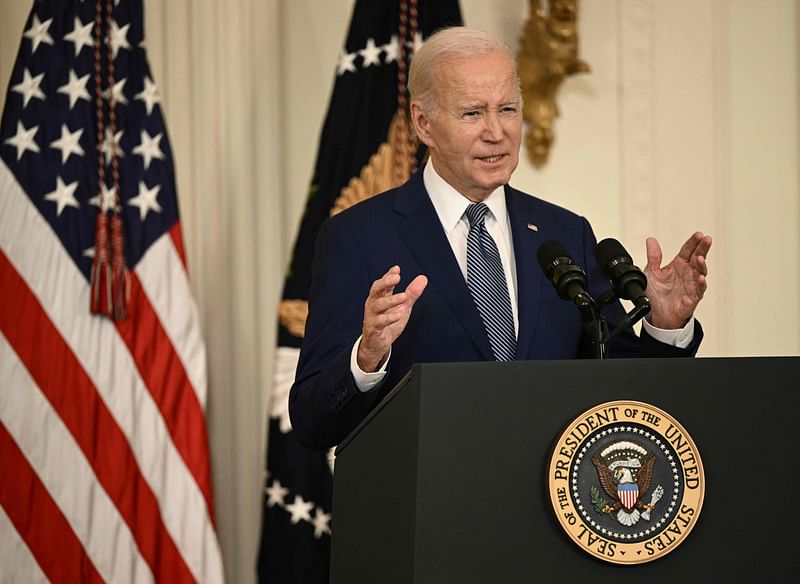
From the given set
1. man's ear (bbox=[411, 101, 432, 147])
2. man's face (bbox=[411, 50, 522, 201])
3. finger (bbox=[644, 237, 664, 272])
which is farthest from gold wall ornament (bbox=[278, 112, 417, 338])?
finger (bbox=[644, 237, 664, 272])

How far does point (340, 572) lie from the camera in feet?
6.55

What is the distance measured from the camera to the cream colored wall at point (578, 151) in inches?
168

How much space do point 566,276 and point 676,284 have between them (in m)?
0.41

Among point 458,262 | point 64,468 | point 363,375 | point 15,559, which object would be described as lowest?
point 15,559

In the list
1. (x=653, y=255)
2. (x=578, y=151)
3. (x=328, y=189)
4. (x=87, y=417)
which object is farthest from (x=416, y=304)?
(x=578, y=151)

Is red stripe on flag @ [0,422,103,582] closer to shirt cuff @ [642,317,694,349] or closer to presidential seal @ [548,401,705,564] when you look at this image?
shirt cuff @ [642,317,694,349]

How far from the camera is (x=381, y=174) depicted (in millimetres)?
4062

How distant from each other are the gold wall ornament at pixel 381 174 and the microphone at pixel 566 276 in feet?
6.83

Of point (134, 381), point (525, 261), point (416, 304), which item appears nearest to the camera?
point (416, 304)

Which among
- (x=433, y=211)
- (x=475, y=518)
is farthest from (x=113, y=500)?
(x=475, y=518)

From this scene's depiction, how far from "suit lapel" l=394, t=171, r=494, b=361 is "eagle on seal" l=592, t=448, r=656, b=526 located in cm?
75

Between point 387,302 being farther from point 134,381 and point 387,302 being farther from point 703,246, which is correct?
point 134,381

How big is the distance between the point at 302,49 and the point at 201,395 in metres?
1.50

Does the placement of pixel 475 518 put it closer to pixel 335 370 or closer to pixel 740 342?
pixel 335 370
